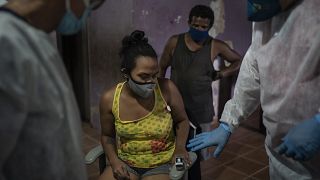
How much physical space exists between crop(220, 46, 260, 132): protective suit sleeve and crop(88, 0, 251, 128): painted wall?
6.38 feet

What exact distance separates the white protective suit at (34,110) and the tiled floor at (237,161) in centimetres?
206

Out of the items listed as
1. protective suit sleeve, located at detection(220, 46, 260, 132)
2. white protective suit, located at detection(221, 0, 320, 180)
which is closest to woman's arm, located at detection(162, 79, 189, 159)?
protective suit sleeve, located at detection(220, 46, 260, 132)

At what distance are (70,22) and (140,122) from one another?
1.09m

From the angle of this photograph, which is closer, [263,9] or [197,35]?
[263,9]

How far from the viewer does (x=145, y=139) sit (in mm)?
1941

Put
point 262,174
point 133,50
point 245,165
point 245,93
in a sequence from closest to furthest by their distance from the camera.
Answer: point 245,93
point 133,50
point 262,174
point 245,165

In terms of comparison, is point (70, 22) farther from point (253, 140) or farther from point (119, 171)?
point (253, 140)

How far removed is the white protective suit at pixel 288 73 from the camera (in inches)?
49.8

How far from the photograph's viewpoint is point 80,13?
95 centimetres

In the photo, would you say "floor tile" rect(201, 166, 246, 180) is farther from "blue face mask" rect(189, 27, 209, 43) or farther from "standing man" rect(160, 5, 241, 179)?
"blue face mask" rect(189, 27, 209, 43)

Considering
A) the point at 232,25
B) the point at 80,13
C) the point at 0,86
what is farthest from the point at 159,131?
the point at 232,25

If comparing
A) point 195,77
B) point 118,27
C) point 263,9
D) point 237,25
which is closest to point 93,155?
point 195,77

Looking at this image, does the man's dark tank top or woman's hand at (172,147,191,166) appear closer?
woman's hand at (172,147,191,166)

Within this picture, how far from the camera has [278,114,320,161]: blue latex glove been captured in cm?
124
